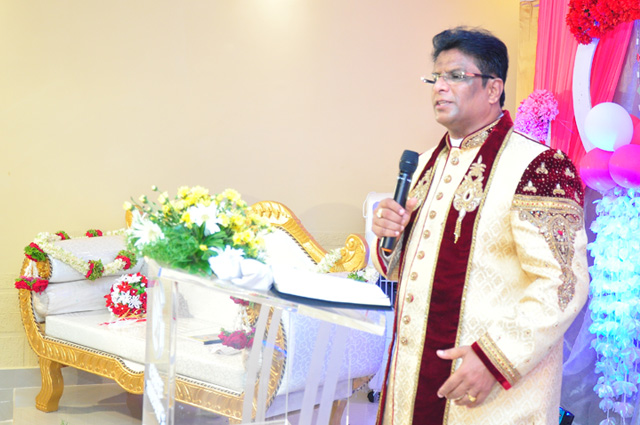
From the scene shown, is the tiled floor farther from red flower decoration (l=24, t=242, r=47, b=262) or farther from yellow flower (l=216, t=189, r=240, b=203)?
yellow flower (l=216, t=189, r=240, b=203)

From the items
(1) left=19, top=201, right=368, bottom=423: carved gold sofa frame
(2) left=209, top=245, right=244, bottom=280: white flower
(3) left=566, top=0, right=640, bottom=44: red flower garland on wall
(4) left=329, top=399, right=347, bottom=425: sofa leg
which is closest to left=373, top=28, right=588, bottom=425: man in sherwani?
(4) left=329, top=399, right=347, bottom=425: sofa leg

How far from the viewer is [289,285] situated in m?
1.32

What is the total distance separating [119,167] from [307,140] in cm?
136

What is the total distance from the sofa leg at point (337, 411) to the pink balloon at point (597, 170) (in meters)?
2.44

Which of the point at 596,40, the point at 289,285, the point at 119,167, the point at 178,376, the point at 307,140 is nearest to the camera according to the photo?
the point at 289,285

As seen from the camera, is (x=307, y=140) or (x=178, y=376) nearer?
(x=178, y=376)

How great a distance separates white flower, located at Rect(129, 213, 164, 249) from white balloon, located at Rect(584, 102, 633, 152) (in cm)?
264

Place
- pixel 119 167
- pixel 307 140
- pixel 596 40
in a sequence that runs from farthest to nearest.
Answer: pixel 307 140
pixel 119 167
pixel 596 40

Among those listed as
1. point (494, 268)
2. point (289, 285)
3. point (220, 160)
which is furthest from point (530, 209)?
point (220, 160)

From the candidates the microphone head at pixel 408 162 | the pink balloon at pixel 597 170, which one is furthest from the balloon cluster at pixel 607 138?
the microphone head at pixel 408 162

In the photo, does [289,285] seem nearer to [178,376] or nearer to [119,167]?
[178,376]

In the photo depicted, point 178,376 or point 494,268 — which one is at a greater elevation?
point 494,268

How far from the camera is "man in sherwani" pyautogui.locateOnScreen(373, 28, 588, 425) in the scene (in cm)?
159

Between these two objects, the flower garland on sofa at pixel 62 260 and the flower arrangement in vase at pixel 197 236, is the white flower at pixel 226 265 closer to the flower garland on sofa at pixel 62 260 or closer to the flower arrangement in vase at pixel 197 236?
the flower arrangement in vase at pixel 197 236
